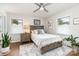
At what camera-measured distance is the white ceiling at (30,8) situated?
1197 mm

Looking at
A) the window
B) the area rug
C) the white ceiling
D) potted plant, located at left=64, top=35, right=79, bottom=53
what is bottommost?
→ the area rug

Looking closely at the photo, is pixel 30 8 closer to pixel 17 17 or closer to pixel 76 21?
pixel 17 17

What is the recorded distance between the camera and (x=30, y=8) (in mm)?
1259

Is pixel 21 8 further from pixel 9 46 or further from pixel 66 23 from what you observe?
pixel 66 23

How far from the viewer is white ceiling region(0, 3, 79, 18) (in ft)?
3.93

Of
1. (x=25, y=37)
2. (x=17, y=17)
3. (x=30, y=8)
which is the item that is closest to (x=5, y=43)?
(x=25, y=37)

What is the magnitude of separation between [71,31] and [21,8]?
0.98m

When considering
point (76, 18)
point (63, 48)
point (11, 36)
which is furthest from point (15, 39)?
point (76, 18)

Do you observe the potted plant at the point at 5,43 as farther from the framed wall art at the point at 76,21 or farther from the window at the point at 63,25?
the framed wall art at the point at 76,21

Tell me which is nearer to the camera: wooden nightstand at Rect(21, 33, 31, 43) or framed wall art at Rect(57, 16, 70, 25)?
framed wall art at Rect(57, 16, 70, 25)

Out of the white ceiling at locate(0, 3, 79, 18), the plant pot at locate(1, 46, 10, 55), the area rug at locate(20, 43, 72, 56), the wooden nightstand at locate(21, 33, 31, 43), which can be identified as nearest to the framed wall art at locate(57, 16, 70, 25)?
the white ceiling at locate(0, 3, 79, 18)

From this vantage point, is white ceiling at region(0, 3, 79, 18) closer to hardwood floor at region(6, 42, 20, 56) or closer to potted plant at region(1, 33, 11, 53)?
potted plant at region(1, 33, 11, 53)

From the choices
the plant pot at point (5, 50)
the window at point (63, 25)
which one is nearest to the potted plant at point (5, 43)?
the plant pot at point (5, 50)

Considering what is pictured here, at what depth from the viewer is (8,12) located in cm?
122
